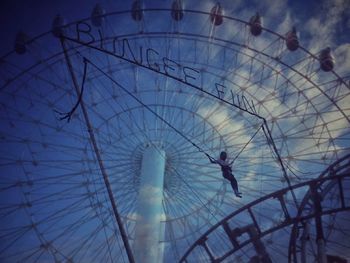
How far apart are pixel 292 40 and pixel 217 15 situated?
5.10 m

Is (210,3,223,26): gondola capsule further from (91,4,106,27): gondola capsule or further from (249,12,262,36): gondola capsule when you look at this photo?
(91,4,106,27): gondola capsule

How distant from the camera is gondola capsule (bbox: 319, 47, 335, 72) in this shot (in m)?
20.1

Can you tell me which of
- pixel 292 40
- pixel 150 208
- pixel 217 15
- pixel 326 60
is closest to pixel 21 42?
pixel 217 15

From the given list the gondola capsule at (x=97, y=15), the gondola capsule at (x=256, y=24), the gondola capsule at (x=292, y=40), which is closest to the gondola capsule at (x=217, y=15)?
the gondola capsule at (x=256, y=24)

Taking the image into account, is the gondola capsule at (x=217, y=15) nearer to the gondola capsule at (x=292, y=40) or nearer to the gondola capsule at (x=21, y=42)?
the gondola capsule at (x=292, y=40)

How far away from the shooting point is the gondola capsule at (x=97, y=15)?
2031cm

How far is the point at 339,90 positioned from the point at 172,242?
16.0 m

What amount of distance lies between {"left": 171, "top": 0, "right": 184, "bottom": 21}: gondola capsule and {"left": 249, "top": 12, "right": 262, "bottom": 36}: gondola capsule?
456 cm

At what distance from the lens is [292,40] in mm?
20672

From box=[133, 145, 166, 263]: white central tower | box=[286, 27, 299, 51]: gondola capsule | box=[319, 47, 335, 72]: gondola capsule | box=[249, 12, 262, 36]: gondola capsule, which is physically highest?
box=[249, 12, 262, 36]: gondola capsule

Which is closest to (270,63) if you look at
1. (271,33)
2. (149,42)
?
(271,33)

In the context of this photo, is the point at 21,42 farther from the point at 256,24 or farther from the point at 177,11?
the point at 256,24

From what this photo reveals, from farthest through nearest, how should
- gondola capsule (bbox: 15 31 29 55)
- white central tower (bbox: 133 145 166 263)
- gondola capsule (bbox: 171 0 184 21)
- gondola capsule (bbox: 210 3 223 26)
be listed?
1. gondola capsule (bbox: 15 31 29 55)
2. gondola capsule (bbox: 210 3 223 26)
3. gondola capsule (bbox: 171 0 184 21)
4. white central tower (bbox: 133 145 166 263)

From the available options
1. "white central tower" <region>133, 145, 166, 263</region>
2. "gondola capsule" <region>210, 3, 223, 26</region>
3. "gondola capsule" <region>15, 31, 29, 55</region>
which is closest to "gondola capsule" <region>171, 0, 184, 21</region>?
"gondola capsule" <region>210, 3, 223, 26</region>
